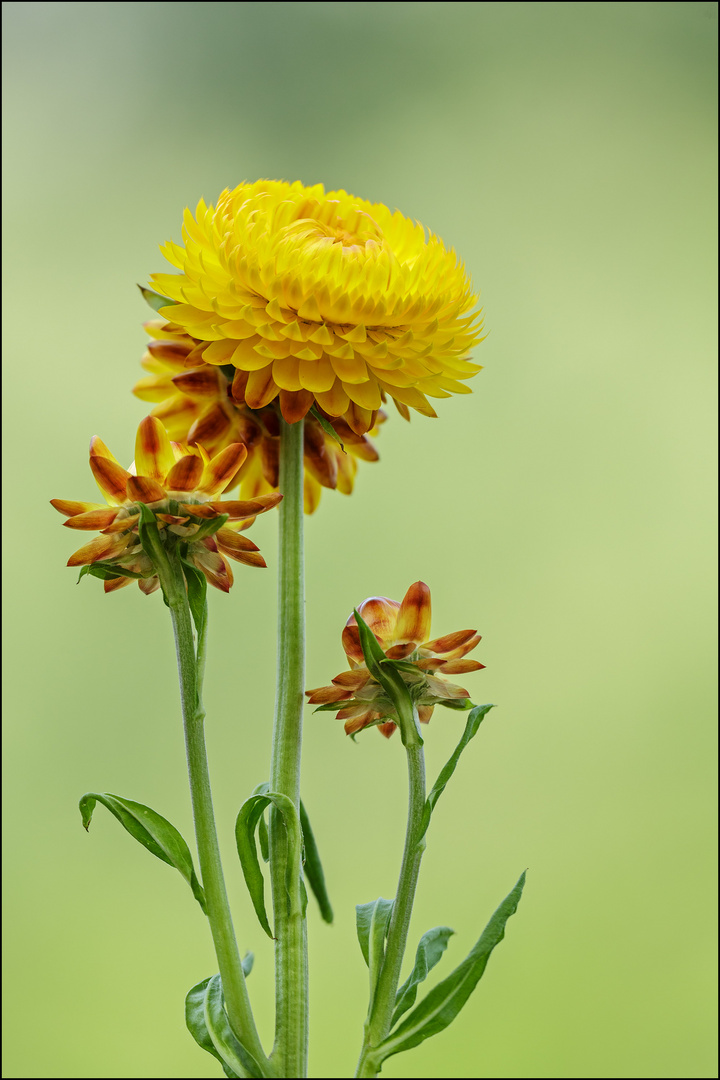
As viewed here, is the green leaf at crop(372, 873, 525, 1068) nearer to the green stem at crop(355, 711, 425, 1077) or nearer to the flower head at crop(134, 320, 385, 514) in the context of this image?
the green stem at crop(355, 711, 425, 1077)

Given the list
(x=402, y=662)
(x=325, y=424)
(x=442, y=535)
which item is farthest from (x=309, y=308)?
(x=442, y=535)

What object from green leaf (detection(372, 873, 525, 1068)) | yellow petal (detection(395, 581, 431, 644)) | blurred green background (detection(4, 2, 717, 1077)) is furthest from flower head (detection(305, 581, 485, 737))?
blurred green background (detection(4, 2, 717, 1077))

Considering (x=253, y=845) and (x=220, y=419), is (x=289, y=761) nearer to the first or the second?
(x=253, y=845)

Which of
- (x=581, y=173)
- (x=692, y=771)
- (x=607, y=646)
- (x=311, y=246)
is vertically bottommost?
(x=692, y=771)

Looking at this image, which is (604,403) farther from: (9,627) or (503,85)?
(9,627)

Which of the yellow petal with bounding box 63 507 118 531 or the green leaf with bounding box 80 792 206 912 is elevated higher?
the yellow petal with bounding box 63 507 118 531

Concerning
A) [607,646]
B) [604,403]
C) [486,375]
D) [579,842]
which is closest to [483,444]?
[486,375]
